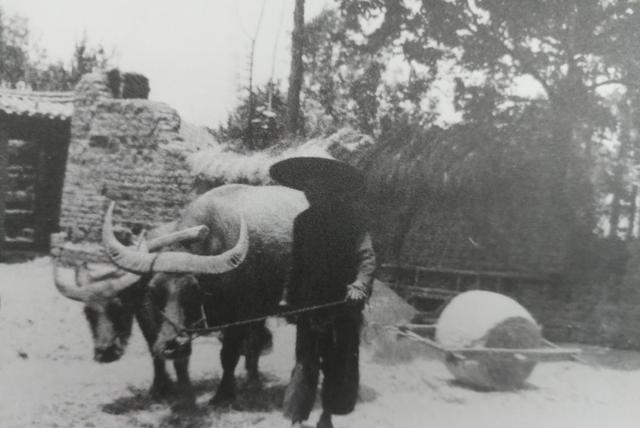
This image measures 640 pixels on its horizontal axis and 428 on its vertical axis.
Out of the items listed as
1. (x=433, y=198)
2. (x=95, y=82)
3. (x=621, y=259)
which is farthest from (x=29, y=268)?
A: (x=621, y=259)

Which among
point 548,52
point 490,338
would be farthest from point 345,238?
point 548,52

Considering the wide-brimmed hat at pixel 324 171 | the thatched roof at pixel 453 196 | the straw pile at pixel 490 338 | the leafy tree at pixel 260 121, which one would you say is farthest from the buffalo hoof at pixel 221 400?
the leafy tree at pixel 260 121

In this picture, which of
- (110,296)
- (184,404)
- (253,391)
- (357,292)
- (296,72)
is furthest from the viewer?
(296,72)

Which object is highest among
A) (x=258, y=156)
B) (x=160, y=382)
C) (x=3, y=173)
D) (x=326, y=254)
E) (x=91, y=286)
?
(x=258, y=156)

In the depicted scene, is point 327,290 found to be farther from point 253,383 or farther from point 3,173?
point 3,173

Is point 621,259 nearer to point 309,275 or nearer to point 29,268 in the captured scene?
point 309,275

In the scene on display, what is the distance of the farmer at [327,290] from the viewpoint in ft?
11.3

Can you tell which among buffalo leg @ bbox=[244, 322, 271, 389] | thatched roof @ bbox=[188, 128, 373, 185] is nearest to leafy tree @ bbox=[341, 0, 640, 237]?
thatched roof @ bbox=[188, 128, 373, 185]

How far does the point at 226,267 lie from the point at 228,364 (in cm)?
84

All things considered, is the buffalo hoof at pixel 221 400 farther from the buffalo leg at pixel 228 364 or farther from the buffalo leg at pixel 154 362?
the buffalo leg at pixel 154 362

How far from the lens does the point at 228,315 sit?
13.6 ft

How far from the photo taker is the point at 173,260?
365 centimetres

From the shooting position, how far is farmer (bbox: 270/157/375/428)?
136 inches

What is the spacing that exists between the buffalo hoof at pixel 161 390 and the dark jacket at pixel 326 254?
1200mm
